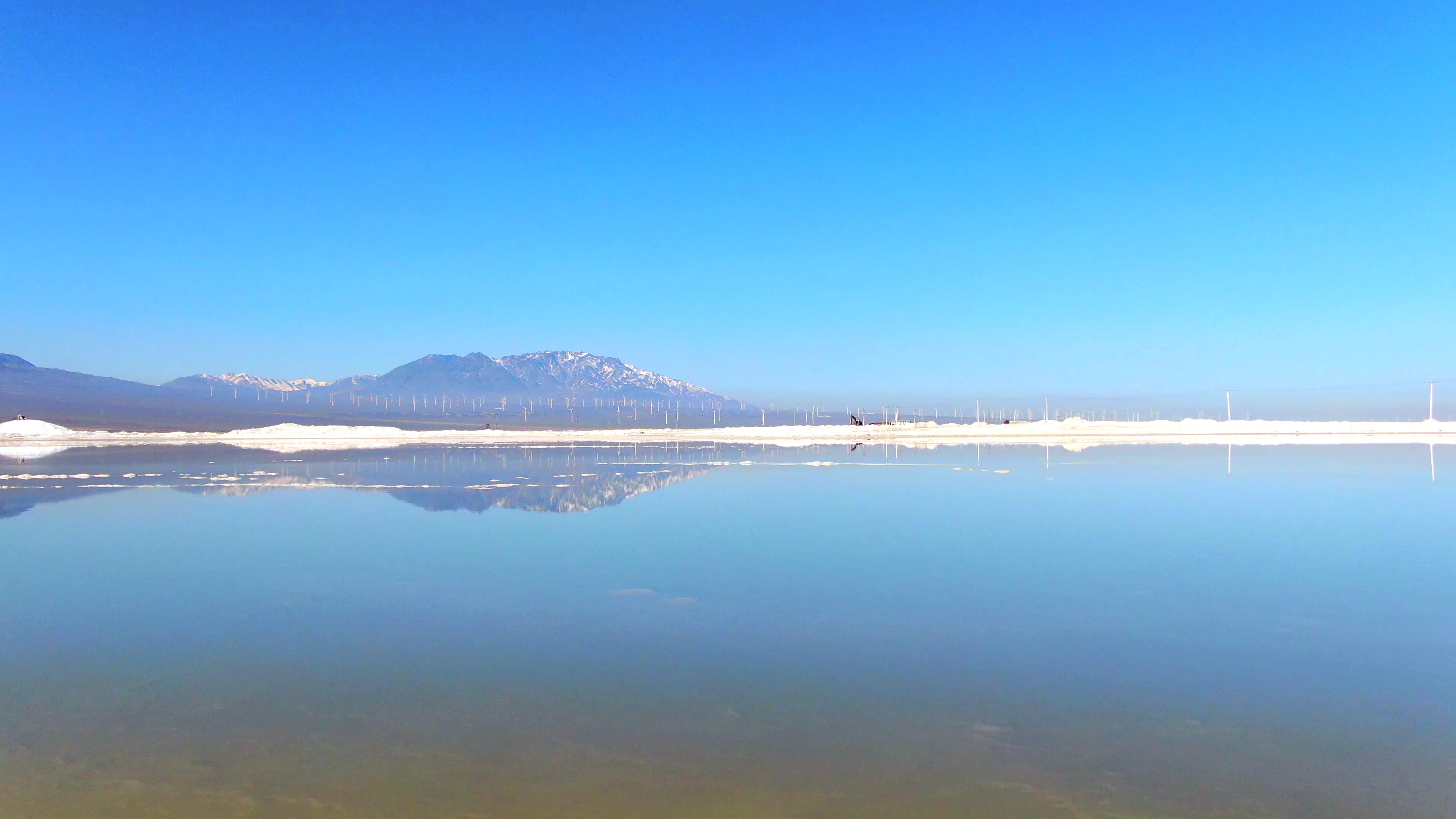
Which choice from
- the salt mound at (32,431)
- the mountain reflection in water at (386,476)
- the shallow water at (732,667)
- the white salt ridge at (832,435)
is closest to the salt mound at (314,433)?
the white salt ridge at (832,435)

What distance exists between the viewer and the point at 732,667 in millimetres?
6621

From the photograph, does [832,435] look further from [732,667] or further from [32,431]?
[732,667]

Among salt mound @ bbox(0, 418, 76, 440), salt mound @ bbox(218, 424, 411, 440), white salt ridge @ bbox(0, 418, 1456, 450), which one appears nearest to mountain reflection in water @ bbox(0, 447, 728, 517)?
white salt ridge @ bbox(0, 418, 1456, 450)

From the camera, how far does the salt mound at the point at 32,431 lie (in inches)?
2496

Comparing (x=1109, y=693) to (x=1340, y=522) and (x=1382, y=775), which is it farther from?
(x=1340, y=522)

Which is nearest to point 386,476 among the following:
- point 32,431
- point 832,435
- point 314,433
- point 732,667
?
point 732,667

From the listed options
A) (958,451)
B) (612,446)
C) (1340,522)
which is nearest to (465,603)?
(1340,522)

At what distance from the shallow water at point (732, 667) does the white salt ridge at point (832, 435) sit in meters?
37.8

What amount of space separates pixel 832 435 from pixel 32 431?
60.0 metres

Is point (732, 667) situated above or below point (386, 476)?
below

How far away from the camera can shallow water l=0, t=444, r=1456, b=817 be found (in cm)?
462

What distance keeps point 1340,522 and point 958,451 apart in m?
28.0

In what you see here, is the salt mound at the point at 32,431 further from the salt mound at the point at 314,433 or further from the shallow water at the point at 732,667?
the shallow water at the point at 732,667

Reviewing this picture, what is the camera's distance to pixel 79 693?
6070 millimetres
